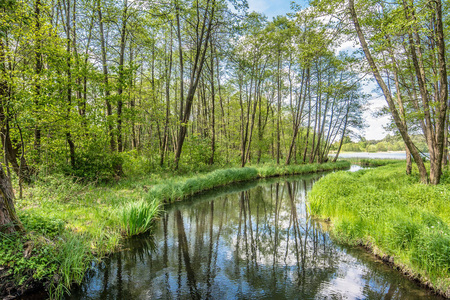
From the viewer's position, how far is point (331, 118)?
1121 inches

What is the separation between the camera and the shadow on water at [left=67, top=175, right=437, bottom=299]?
3.86 meters

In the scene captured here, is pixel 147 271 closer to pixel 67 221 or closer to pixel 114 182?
pixel 67 221

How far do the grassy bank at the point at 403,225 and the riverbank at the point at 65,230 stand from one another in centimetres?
575

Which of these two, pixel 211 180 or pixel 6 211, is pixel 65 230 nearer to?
pixel 6 211

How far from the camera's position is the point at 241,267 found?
4.79 meters

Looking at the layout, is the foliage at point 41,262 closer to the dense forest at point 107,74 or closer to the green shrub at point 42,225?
the green shrub at point 42,225

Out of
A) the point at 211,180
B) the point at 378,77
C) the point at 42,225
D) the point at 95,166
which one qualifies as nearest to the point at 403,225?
the point at 378,77

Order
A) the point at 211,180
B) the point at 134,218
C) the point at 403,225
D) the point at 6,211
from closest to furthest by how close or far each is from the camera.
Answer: the point at 6,211
the point at 403,225
the point at 134,218
the point at 211,180

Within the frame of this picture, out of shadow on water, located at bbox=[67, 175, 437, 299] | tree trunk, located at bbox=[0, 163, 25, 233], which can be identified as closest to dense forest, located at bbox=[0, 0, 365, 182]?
tree trunk, located at bbox=[0, 163, 25, 233]

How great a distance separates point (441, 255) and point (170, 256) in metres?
5.08

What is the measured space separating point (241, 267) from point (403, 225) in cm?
340

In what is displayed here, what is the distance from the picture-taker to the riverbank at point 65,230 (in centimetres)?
344

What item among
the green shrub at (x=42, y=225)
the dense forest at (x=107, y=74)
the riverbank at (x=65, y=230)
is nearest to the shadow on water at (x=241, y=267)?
the riverbank at (x=65, y=230)

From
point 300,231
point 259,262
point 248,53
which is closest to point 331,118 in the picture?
point 248,53
